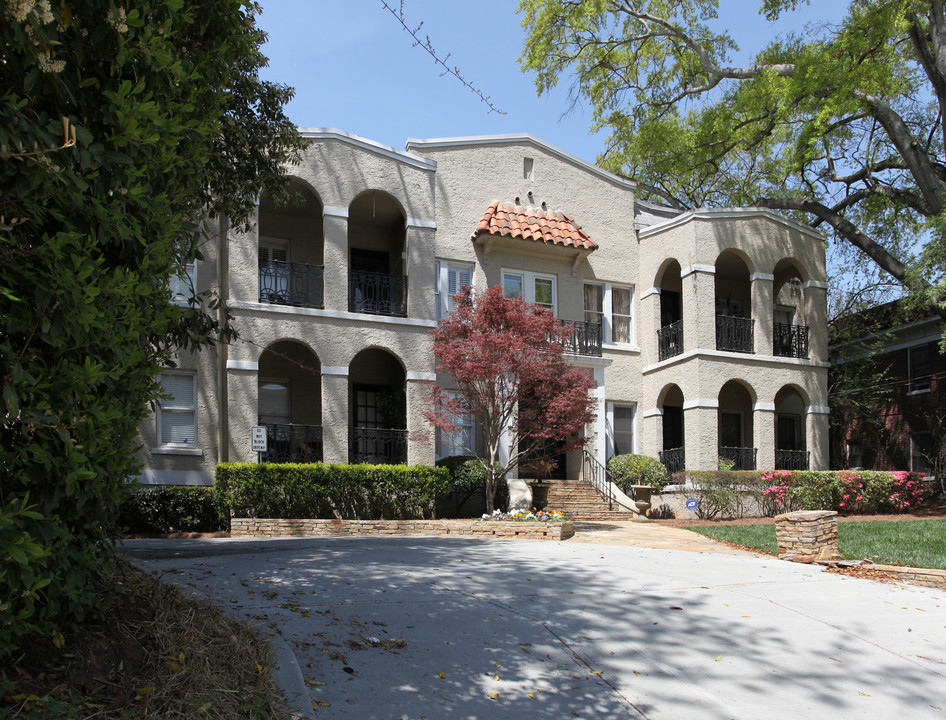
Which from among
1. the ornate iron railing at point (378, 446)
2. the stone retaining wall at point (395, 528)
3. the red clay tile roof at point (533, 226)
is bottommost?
the stone retaining wall at point (395, 528)

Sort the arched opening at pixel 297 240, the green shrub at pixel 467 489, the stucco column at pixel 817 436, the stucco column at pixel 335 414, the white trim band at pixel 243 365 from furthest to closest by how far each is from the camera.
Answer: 1. the stucco column at pixel 817 436
2. the arched opening at pixel 297 240
3. the green shrub at pixel 467 489
4. the stucco column at pixel 335 414
5. the white trim band at pixel 243 365

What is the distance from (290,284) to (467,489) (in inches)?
246

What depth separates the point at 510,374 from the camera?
16391 mm

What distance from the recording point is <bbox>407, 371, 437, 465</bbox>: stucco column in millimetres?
17750

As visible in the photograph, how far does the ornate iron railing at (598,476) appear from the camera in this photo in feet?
67.8

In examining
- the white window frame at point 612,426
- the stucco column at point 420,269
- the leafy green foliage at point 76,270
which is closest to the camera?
the leafy green foliage at point 76,270

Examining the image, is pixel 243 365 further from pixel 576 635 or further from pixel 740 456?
pixel 740 456

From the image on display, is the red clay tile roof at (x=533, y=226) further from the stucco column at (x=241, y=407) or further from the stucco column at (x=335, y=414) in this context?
the stucco column at (x=241, y=407)

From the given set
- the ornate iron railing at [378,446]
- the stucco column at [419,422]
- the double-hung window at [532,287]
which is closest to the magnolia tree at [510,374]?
the stucco column at [419,422]

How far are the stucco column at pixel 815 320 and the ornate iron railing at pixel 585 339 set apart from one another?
21.1ft

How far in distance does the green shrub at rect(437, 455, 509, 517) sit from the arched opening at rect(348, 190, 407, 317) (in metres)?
3.77

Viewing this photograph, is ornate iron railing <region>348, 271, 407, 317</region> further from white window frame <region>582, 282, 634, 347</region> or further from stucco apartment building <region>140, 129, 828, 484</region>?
white window frame <region>582, 282, 634, 347</region>

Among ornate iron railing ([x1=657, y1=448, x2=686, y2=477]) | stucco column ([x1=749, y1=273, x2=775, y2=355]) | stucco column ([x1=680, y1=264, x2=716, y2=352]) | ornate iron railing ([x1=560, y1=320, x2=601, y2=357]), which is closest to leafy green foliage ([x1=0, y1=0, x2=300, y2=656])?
ornate iron railing ([x1=560, y1=320, x2=601, y2=357])

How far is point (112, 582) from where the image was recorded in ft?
16.0
